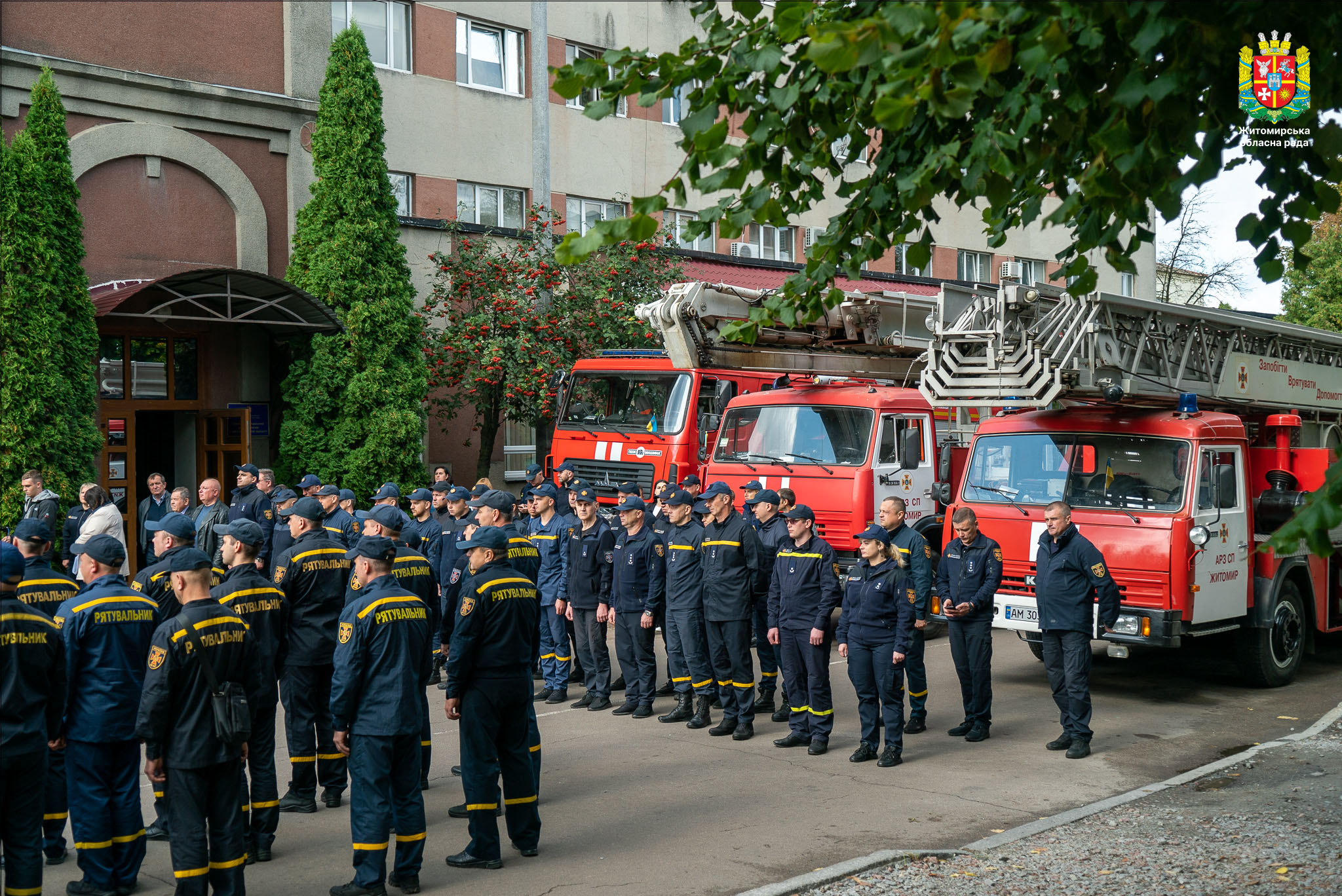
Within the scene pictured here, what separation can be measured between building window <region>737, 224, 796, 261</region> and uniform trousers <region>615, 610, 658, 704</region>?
18.6 m

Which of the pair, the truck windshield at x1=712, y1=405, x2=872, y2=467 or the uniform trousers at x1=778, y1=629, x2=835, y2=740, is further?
the truck windshield at x1=712, y1=405, x2=872, y2=467

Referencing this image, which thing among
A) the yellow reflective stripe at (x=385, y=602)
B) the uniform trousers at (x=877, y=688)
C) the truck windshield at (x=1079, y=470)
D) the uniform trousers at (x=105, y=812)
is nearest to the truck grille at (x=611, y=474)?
the truck windshield at (x=1079, y=470)

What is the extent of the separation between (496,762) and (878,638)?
3361 mm

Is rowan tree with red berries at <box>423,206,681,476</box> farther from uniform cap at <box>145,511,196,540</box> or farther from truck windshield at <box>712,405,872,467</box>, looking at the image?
uniform cap at <box>145,511,196,540</box>

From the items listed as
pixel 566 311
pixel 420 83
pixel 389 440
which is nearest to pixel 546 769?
pixel 389 440

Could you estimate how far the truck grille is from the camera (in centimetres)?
1470

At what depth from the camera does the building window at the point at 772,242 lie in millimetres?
28266

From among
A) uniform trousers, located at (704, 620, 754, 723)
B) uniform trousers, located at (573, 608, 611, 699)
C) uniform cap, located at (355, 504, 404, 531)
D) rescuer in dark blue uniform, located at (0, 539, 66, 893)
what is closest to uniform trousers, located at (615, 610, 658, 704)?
uniform trousers, located at (573, 608, 611, 699)

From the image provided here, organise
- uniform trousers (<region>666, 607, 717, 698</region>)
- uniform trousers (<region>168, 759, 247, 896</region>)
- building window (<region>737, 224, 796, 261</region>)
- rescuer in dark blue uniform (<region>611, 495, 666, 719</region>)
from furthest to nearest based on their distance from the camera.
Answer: building window (<region>737, 224, 796, 261</region>) → rescuer in dark blue uniform (<region>611, 495, 666, 719</region>) → uniform trousers (<region>666, 607, 717, 698</region>) → uniform trousers (<region>168, 759, 247, 896</region>)

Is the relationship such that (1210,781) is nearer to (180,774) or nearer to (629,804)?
(629,804)

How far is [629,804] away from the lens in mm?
7820

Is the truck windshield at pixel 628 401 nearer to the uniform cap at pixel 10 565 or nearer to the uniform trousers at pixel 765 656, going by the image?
the uniform trousers at pixel 765 656

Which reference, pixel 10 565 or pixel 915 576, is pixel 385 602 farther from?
pixel 915 576

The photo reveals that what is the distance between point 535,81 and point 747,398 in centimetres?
829
